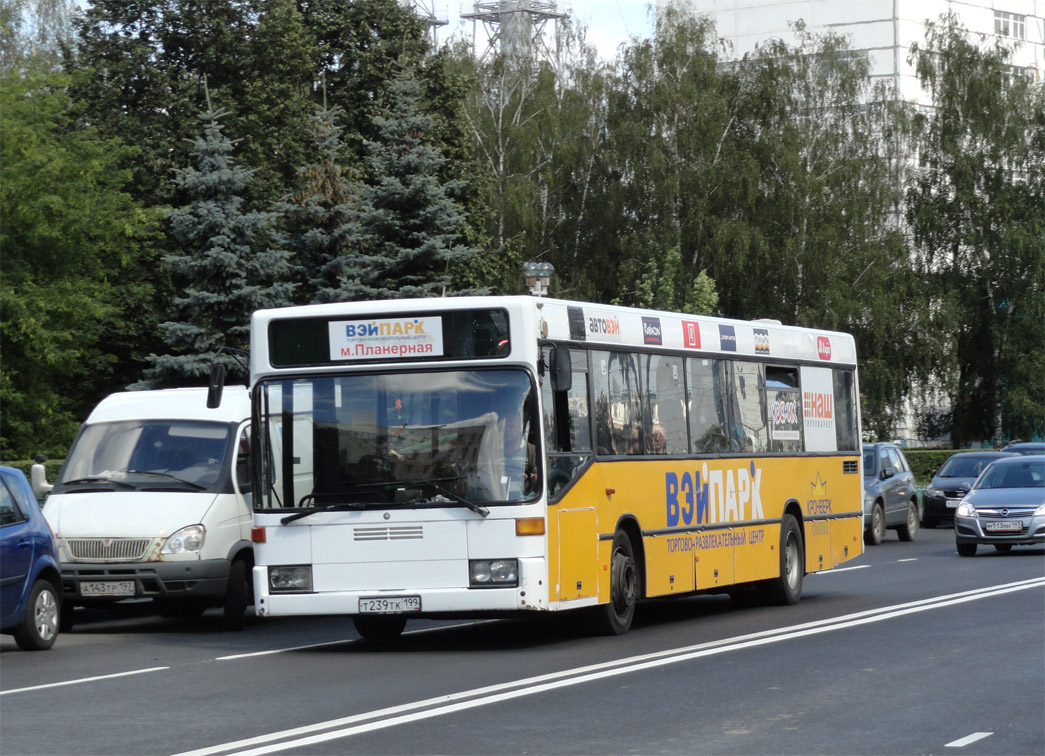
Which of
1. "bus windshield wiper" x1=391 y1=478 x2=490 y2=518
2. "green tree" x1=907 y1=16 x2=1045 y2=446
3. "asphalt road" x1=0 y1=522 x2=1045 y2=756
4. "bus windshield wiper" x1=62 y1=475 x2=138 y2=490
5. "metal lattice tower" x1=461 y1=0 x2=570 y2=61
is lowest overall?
"asphalt road" x1=0 y1=522 x2=1045 y2=756

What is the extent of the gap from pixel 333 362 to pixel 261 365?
61cm

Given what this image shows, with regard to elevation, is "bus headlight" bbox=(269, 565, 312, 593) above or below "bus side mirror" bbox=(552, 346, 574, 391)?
below

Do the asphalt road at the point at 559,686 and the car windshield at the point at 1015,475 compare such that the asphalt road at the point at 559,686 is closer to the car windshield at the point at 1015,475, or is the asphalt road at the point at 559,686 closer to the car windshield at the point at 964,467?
the car windshield at the point at 1015,475

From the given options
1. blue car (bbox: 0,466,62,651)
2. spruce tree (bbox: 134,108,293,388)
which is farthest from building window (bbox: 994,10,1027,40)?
blue car (bbox: 0,466,62,651)

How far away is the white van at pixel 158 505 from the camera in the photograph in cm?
1627

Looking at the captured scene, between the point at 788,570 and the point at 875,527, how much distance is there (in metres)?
14.3

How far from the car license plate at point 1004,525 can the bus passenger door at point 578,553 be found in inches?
553

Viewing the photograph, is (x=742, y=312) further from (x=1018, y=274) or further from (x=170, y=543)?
(x=170, y=543)

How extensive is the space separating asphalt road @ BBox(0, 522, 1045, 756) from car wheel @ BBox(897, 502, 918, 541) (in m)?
15.7

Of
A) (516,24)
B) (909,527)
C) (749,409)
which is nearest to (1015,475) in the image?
(909,527)

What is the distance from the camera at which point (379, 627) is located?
1525 cm

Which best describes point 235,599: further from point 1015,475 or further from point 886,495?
point 886,495

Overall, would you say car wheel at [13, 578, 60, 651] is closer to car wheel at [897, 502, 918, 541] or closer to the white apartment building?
car wheel at [897, 502, 918, 541]

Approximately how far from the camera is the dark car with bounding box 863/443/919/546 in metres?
32.5
